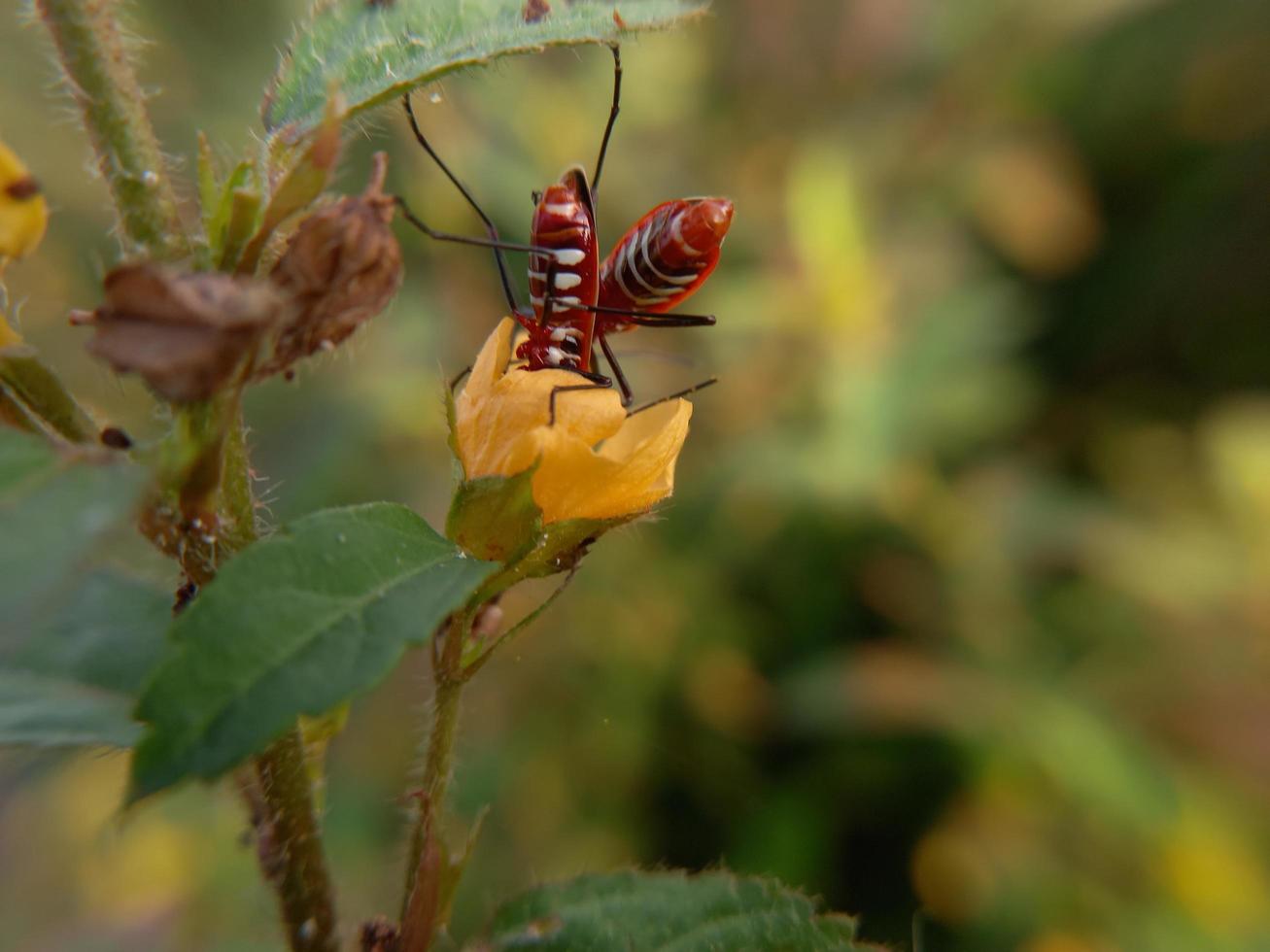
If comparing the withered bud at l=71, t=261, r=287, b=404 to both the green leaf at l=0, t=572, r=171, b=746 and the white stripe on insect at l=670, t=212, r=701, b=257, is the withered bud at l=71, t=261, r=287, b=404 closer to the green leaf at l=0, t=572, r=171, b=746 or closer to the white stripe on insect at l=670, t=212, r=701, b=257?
the green leaf at l=0, t=572, r=171, b=746

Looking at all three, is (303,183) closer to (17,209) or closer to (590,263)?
(17,209)

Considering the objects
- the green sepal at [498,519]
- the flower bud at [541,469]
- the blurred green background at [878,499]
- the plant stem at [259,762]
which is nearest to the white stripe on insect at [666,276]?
the flower bud at [541,469]

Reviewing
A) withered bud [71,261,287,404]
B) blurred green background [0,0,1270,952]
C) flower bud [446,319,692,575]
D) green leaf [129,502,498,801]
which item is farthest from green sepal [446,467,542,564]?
blurred green background [0,0,1270,952]

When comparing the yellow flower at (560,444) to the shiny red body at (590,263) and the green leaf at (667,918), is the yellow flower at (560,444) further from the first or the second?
the green leaf at (667,918)

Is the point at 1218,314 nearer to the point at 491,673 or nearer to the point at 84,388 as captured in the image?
the point at 491,673

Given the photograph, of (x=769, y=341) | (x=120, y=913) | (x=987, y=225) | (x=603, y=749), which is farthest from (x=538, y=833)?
(x=987, y=225)

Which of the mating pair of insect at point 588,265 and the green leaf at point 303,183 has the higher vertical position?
the mating pair of insect at point 588,265

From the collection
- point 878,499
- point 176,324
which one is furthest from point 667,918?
point 878,499
